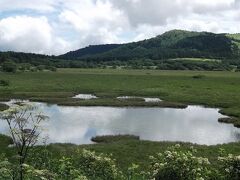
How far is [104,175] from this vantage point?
15.2 meters

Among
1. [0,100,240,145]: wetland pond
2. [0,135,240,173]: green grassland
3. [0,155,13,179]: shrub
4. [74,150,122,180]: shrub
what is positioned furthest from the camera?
[0,100,240,145]: wetland pond

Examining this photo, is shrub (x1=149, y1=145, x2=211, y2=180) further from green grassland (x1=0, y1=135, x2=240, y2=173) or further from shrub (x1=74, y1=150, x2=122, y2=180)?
green grassland (x1=0, y1=135, x2=240, y2=173)

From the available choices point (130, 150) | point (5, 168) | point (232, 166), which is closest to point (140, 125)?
point (130, 150)

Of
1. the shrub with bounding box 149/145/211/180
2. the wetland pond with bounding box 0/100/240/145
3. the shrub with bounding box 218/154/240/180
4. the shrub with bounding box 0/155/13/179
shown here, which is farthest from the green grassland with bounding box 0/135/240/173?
the shrub with bounding box 149/145/211/180

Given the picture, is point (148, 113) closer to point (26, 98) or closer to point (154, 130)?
point (154, 130)

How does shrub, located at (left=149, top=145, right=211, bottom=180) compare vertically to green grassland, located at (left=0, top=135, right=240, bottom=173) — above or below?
above

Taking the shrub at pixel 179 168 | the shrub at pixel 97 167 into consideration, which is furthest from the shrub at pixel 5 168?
the shrub at pixel 179 168

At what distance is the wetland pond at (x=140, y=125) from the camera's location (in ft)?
143

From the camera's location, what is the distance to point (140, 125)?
51438mm

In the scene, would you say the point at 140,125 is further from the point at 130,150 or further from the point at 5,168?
the point at 5,168

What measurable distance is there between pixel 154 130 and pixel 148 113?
1445 cm

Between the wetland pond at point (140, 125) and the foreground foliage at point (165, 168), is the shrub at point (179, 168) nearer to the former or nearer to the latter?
the foreground foliage at point (165, 168)

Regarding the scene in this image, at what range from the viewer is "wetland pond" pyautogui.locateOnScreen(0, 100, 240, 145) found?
143ft

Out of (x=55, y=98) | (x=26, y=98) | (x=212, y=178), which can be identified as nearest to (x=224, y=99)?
(x=55, y=98)
